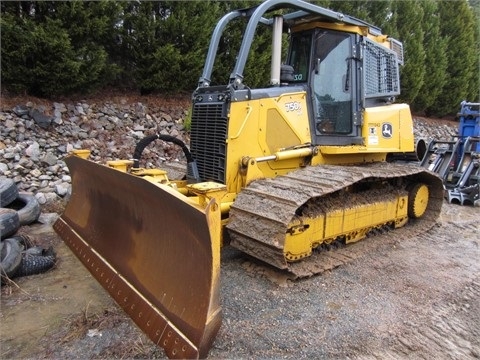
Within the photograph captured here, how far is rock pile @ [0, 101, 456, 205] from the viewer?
602cm

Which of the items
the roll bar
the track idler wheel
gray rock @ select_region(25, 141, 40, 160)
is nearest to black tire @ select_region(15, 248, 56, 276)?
→ the roll bar

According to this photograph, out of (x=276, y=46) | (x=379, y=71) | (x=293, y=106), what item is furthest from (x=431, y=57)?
(x=276, y=46)

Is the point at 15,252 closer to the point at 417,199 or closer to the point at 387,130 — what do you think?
the point at 387,130

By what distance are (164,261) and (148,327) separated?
463 millimetres

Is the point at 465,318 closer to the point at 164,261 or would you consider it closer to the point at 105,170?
the point at 164,261

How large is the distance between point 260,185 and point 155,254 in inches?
49.2

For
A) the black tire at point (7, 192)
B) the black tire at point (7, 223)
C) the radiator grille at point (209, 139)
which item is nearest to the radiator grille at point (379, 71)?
the radiator grille at point (209, 139)

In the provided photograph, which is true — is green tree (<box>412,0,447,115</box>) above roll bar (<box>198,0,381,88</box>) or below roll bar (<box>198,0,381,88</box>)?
above

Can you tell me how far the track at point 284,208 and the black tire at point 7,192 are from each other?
9.55 feet

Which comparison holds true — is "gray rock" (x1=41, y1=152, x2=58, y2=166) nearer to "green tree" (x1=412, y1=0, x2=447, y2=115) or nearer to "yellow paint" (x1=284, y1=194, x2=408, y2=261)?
"yellow paint" (x1=284, y1=194, x2=408, y2=261)

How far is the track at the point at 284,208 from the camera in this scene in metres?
3.26

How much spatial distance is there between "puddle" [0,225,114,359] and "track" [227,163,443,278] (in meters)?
1.25

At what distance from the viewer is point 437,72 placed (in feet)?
48.4

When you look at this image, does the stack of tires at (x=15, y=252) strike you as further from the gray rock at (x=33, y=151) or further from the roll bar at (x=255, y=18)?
the roll bar at (x=255, y=18)
